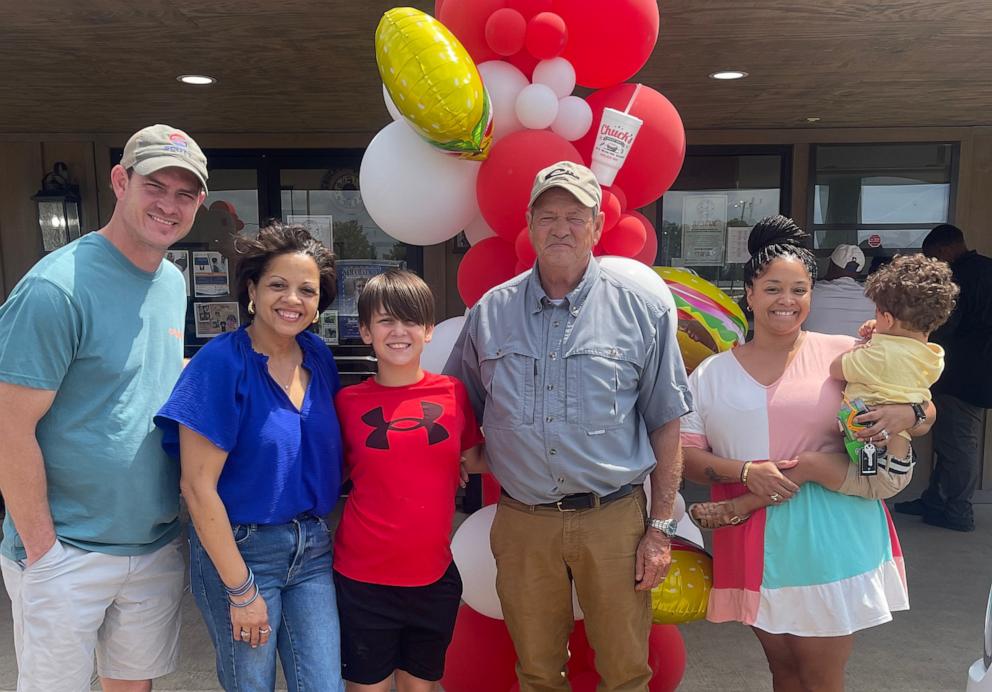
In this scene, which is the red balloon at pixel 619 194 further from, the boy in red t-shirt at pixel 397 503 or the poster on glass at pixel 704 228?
the poster on glass at pixel 704 228

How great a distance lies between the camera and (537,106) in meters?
2.24

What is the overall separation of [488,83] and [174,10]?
162 centimetres

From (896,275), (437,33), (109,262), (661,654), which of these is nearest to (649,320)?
(896,275)

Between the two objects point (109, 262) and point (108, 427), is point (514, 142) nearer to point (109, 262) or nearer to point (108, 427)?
point (109, 262)

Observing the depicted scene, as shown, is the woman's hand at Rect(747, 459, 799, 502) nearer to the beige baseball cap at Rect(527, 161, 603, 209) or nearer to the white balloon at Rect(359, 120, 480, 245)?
the beige baseball cap at Rect(527, 161, 603, 209)

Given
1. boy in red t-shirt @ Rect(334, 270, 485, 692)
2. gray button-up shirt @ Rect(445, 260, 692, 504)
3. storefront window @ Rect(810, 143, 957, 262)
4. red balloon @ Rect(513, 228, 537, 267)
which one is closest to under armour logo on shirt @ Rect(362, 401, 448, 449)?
boy in red t-shirt @ Rect(334, 270, 485, 692)

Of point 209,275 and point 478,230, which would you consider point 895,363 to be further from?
point 209,275

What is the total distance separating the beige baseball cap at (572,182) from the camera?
1.90 meters

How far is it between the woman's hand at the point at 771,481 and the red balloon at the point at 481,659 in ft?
3.37

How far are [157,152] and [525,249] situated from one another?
109 centimetres

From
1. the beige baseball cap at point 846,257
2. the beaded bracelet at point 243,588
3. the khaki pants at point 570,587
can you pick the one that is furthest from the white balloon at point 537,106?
the beige baseball cap at point 846,257

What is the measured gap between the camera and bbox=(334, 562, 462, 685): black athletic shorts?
6.25 feet

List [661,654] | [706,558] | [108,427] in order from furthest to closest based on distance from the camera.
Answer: [661,654], [706,558], [108,427]

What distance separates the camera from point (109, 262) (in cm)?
182
